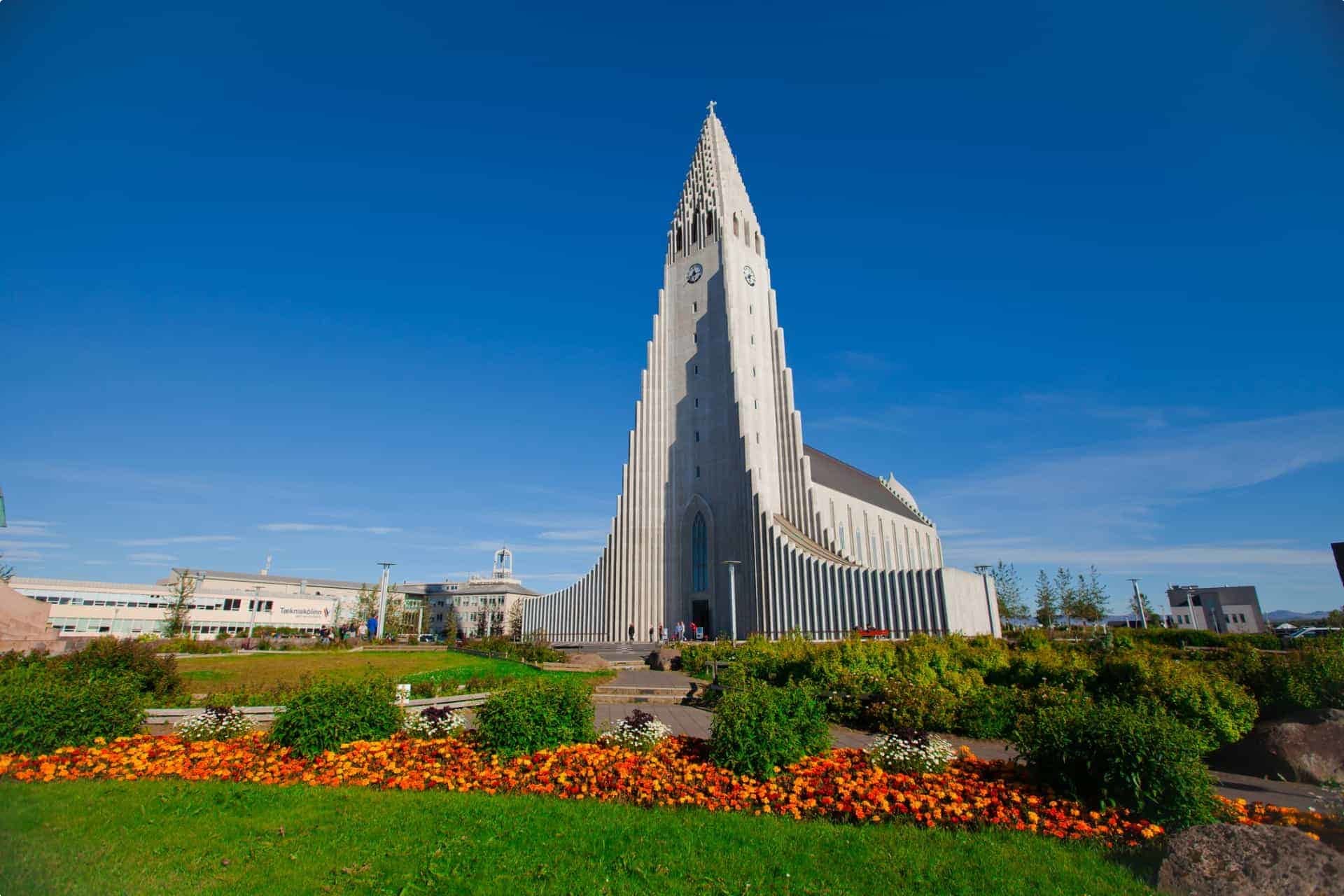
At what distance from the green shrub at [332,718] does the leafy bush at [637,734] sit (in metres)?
3.23

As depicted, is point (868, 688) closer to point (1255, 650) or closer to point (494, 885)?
point (1255, 650)

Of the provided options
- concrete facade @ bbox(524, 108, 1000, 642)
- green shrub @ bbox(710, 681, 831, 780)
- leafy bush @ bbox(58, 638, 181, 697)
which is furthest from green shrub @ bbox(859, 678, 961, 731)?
concrete facade @ bbox(524, 108, 1000, 642)

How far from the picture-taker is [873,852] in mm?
5391

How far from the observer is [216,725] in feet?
32.4

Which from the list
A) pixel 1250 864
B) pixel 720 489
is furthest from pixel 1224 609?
pixel 1250 864

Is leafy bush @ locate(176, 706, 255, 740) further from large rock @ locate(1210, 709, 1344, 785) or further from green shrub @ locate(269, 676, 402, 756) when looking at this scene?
large rock @ locate(1210, 709, 1344, 785)

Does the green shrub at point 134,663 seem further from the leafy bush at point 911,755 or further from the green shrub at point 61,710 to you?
the leafy bush at point 911,755

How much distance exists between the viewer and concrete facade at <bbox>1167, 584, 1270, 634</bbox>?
55.8 metres

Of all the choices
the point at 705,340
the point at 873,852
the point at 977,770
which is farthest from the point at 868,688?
the point at 705,340

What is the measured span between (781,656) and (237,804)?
1196 cm

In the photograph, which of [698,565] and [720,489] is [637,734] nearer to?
[720,489]

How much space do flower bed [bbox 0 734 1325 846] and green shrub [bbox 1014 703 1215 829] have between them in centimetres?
25

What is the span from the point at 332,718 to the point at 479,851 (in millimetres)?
4749

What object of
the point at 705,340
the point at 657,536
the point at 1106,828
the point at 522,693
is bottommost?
the point at 1106,828
